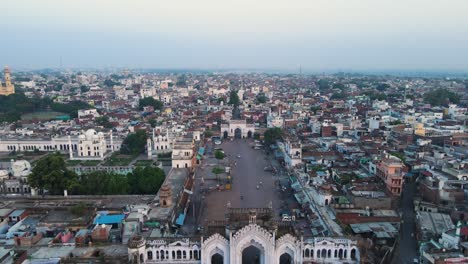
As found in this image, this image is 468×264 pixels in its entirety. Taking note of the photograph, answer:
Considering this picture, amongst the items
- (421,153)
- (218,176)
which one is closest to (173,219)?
(218,176)

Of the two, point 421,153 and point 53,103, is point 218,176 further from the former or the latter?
point 53,103

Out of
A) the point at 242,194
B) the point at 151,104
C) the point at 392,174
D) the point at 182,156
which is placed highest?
the point at 151,104

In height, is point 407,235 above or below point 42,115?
below

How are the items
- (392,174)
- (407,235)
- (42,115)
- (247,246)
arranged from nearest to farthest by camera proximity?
1. (247,246)
2. (407,235)
3. (392,174)
4. (42,115)

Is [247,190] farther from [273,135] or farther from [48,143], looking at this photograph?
[48,143]

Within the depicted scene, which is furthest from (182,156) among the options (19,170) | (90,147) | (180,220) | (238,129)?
(238,129)

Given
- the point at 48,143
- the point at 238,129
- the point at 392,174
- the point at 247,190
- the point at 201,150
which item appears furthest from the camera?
the point at 238,129

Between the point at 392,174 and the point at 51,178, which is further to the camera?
the point at 392,174

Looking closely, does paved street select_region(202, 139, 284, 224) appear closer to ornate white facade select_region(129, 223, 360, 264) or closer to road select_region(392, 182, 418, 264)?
ornate white facade select_region(129, 223, 360, 264)

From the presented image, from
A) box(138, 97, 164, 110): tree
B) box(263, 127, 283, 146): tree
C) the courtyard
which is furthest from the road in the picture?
box(138, 97, 164, 110): tree
